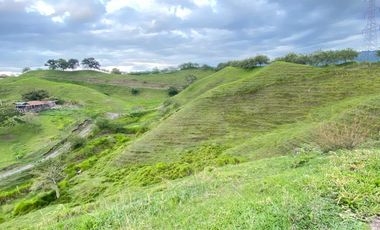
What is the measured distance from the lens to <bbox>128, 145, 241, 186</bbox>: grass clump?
31.2 m

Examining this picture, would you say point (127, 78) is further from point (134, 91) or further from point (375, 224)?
point (375, 224)

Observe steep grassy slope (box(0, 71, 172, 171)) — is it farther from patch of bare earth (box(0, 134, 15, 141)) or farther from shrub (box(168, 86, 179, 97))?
shrub (box(168, 86, 179, 97))

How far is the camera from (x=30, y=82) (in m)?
143

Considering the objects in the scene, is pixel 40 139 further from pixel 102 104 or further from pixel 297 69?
pixel 297 69

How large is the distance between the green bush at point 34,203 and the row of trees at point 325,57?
260ft

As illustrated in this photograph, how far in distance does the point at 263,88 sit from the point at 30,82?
119 meters

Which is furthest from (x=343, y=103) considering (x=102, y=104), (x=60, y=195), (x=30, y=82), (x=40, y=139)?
(x=30, y=82)

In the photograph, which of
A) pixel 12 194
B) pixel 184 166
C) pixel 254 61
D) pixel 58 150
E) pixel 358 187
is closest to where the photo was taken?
pixel 358 187

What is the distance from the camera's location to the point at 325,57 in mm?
92875

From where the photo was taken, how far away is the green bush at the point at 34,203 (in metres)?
34.8

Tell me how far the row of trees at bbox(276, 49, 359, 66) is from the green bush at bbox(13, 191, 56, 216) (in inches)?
3114

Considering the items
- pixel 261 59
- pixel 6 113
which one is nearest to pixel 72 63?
pixel 6 113

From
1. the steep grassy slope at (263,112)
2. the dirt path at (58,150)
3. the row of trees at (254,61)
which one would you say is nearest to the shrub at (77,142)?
the dirt path at (58,150)

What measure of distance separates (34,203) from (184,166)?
16.8m
